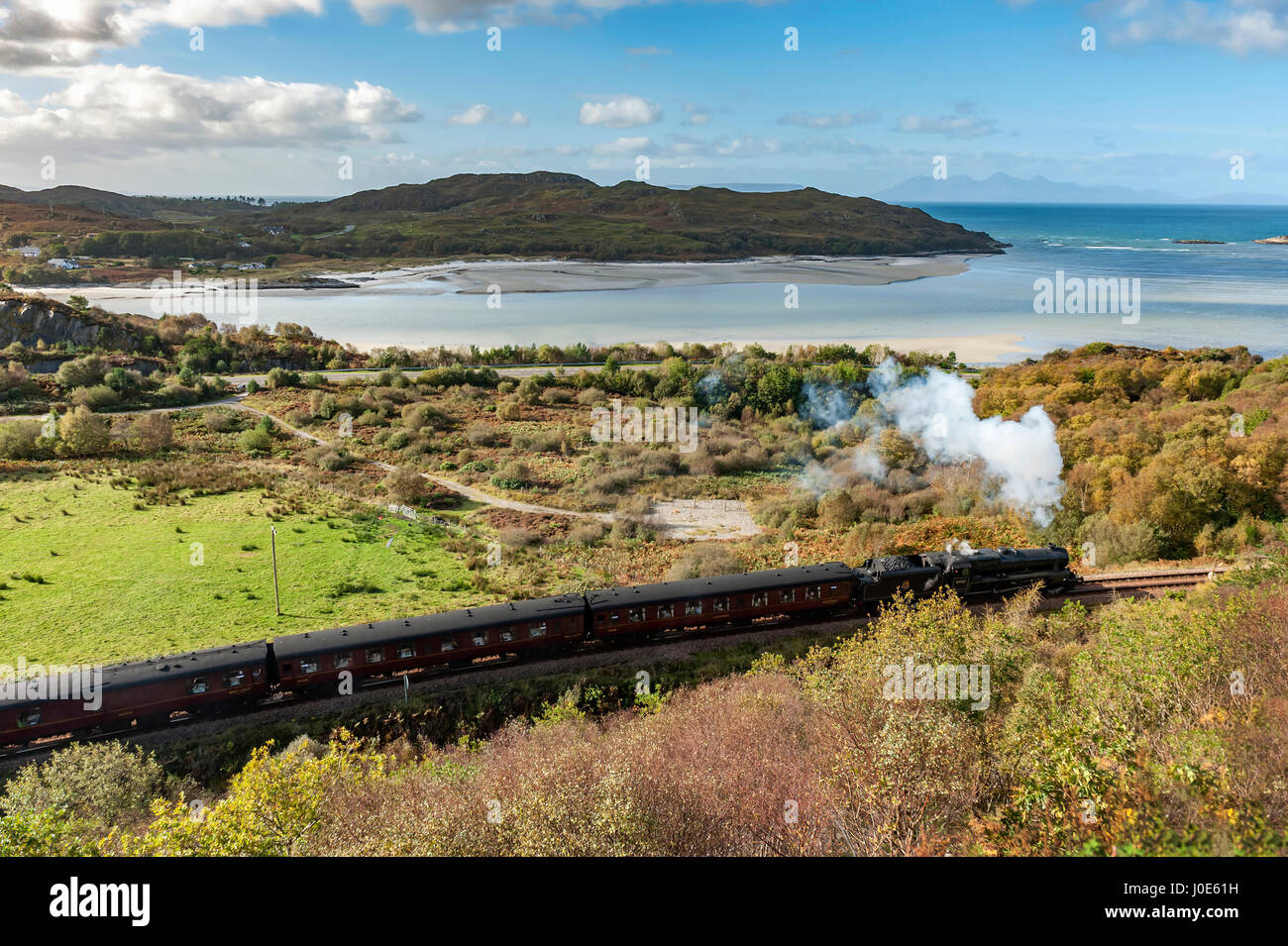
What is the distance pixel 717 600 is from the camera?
22266mm

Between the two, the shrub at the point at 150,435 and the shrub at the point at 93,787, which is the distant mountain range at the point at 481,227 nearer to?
the shrub at the point at 150,435

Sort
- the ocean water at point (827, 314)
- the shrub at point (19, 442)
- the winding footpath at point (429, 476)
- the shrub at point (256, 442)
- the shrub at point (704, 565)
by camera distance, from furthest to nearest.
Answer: the ocean water at point (827, 314), the shrub at point (256, 442), the shrub at point (19, 442), the winding footpath at point (429, 476), the shrub at point (704, 565)

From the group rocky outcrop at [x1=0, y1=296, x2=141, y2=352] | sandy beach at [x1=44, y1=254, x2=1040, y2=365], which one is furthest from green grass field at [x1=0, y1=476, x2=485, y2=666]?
sandy beach at [x1=44, y1=254, x2=1040, y2=365]

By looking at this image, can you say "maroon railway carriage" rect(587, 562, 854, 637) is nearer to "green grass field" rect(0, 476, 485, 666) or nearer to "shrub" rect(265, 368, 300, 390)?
"green grass field" rect(0, 476, 485, 666)

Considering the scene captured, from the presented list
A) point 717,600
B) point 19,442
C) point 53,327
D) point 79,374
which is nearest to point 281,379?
point 79,374

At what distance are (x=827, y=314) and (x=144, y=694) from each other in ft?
297

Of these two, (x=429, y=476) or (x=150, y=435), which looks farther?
(x=150, y=435)

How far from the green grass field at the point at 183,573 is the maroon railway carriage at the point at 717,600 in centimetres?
687

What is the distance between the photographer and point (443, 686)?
65.2 ft

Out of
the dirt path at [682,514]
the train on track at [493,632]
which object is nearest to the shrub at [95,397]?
the dirt path at [682,514]

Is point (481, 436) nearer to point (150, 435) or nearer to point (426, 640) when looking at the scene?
point (150, 435)

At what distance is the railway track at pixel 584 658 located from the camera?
17.5m

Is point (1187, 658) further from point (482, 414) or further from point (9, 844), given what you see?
point (482, 414)

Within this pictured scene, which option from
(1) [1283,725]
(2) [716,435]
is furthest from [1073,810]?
(2) [716,435]
